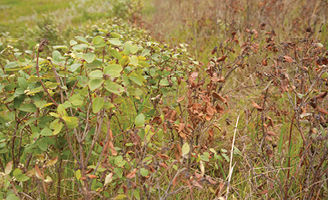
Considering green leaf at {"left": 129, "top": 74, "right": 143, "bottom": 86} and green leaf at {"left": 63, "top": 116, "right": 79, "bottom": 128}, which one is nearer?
green leaf at {"left": 63, "top": 116, "right": 79, "bottom": 128}

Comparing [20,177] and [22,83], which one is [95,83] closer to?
[22,83]

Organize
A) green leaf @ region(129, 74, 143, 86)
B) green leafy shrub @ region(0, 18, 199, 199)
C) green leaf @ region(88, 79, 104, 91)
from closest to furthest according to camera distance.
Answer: green leaf @ region(88, 79, 104, 91) → green leafy shrub @ region(0, 18, 199, 199) → green leaf @ region(129, 74, 143, 86)

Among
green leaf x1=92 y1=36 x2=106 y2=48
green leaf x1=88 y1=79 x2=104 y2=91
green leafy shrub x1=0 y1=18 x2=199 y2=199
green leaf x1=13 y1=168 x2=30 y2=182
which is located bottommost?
green leaf x1=13 y1=168 x2=30 y2=182

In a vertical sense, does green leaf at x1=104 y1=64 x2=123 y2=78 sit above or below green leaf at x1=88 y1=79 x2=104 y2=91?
above

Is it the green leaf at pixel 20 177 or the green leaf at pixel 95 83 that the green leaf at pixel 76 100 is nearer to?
the green leaf at pixel 95 83

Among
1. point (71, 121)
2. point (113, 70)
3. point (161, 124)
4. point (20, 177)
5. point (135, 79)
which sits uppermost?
point (113, 70)

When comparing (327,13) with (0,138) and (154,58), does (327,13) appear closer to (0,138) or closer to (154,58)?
(154,58)

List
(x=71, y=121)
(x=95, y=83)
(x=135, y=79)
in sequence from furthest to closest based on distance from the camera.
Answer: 1. (x=135, y=79)
2. (x=71, y=121)
3. (x=95, y=83)

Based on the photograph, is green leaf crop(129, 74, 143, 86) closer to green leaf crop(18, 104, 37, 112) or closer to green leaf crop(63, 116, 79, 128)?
green leaf crop(63, 116, 79, 128)

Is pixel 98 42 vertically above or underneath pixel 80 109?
above

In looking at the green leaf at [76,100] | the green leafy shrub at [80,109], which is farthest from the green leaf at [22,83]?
the green leaf at [76,100]

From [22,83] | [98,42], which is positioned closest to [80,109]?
[22,83]

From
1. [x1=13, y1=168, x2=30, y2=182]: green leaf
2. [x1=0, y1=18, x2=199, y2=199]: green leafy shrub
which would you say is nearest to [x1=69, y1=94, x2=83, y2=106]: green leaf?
[x1=0, y1=18, x2=199, y2=199]: green leafy shrub

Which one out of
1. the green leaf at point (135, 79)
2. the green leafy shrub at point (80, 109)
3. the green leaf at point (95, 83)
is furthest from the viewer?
the green leaf at point (135, 79)
